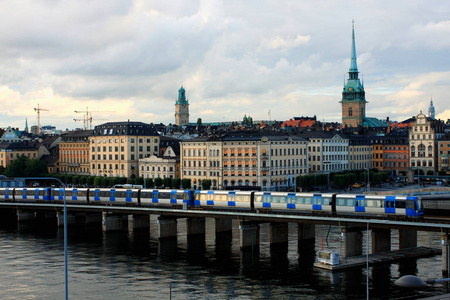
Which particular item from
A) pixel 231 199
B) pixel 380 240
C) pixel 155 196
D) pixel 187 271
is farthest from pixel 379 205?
pixel 155 196

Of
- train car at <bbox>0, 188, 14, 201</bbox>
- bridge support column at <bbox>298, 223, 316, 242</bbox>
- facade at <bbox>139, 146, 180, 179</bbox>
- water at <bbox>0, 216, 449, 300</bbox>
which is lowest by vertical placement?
water at <bbox>0, 216, 449, 300</bbox>

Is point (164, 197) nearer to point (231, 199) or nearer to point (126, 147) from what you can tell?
point (231, 199)

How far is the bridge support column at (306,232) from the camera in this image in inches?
3720

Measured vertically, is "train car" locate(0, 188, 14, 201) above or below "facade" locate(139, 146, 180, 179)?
below

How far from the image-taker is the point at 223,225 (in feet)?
342

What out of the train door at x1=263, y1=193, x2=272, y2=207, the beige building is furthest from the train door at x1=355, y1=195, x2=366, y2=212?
the beige building

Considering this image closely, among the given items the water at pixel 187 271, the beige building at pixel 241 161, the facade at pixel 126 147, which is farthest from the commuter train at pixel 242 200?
the facade at pixel 126 147

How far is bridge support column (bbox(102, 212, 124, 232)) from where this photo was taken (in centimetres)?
10850

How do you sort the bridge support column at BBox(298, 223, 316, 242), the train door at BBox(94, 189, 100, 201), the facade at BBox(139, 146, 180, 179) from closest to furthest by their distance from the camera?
the bridge support column at BBox(298, 223, 316, 242)
the train door at BBox(94, 189, 100, 201)
the facade at BBox(139, 146, 180, 179)

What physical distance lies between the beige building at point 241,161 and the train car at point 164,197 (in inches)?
2314

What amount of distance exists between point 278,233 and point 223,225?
45.1 feet

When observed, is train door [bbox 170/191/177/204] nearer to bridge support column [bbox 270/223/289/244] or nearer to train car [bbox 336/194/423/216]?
bridge support column [bbox 270/223/289/244]

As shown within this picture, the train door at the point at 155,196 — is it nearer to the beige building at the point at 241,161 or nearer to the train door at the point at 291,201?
the train door at the point at 291,201

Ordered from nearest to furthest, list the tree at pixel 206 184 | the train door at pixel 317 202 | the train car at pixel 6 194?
the train door at pixel 317 202 → the train car at pixel 6 194 → the tree at pixel 206 184
